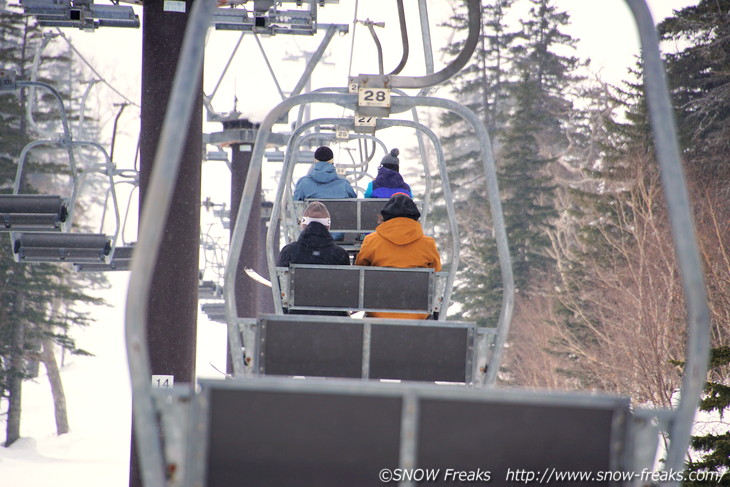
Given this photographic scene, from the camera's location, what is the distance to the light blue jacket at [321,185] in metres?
8.77

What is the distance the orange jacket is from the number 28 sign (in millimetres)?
1480

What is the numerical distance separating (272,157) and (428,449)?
1542 cm

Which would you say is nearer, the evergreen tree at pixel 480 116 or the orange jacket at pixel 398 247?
the orange jacket at pixel 398 247

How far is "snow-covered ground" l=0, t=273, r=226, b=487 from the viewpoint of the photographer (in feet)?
81.9

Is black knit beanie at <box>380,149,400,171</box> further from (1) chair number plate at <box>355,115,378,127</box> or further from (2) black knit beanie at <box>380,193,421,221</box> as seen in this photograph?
(1) chair number plate at <box>355,115,378,127</box>

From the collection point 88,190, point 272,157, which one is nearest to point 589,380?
point 272,157

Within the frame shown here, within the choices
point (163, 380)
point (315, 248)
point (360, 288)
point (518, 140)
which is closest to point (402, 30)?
point (360, 288)

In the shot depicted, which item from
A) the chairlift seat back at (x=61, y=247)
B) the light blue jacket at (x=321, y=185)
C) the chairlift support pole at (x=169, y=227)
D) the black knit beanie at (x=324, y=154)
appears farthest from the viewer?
the chairlift seat back at (x=61, y=247)

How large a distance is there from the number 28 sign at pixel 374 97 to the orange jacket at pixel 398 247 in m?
1.48

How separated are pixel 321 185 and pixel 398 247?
10.2 ft

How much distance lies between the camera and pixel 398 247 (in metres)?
5.84

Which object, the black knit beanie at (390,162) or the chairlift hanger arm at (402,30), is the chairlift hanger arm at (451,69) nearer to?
the chairlift hanger arm at (402,30)

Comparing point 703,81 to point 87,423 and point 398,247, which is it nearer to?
point 398,247

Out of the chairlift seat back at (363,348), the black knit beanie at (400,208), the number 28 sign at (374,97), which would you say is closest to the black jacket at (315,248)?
the black knit beanie at (400,208)
